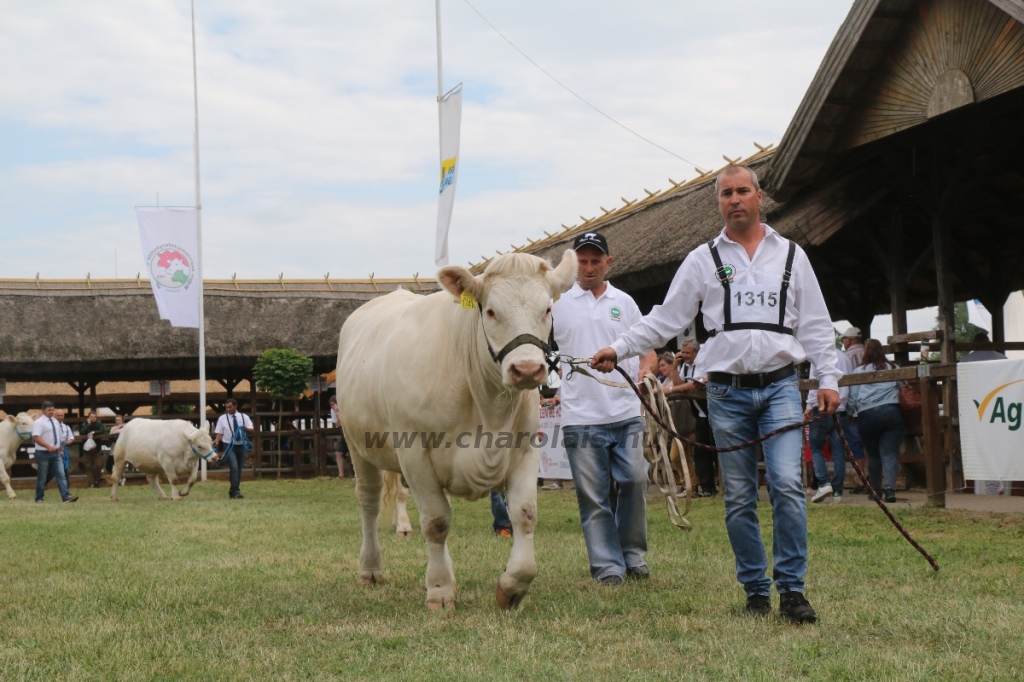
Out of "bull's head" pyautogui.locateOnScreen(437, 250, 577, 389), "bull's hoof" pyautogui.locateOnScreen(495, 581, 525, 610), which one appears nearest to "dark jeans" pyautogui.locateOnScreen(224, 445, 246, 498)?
"bull's hoof" pyautogui.locateOnScreen(495, 581, 525, 610)

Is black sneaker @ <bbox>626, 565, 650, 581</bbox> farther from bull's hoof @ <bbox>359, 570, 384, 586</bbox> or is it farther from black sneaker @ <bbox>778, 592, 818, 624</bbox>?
black sneaker @ <bbox>778, 592, 818, 624</bbox>

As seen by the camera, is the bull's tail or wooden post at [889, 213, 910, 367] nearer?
the bull's tail

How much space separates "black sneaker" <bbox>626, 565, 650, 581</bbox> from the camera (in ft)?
22.3

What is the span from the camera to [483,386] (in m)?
5.73

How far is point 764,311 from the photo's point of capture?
5293 millimetres

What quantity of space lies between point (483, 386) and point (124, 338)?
26877 mm

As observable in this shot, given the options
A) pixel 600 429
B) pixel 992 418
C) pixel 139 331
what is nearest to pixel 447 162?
pixel 992 418

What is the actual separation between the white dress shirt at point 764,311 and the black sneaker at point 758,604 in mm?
1098

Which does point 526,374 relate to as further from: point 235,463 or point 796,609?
point 235,463

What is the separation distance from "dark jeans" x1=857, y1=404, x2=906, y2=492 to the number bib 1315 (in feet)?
21.9

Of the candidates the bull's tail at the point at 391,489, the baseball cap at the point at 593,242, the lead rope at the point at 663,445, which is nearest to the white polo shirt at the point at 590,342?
the lead rope at the point at 663,445

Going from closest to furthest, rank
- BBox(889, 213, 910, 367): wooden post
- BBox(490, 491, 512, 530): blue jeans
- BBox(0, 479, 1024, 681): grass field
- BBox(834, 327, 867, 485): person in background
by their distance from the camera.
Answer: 1. BBox(0, 479, 1024, 681): grass field
2. BBox(490, 491, 512, 530): blue jeans
3. BBox(834, 327, 867, 485): person in background
4. BBox(889, 213, 910, 367): wooden post

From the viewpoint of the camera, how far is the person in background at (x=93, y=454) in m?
27.2

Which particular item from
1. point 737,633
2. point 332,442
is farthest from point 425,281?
point 737,633
